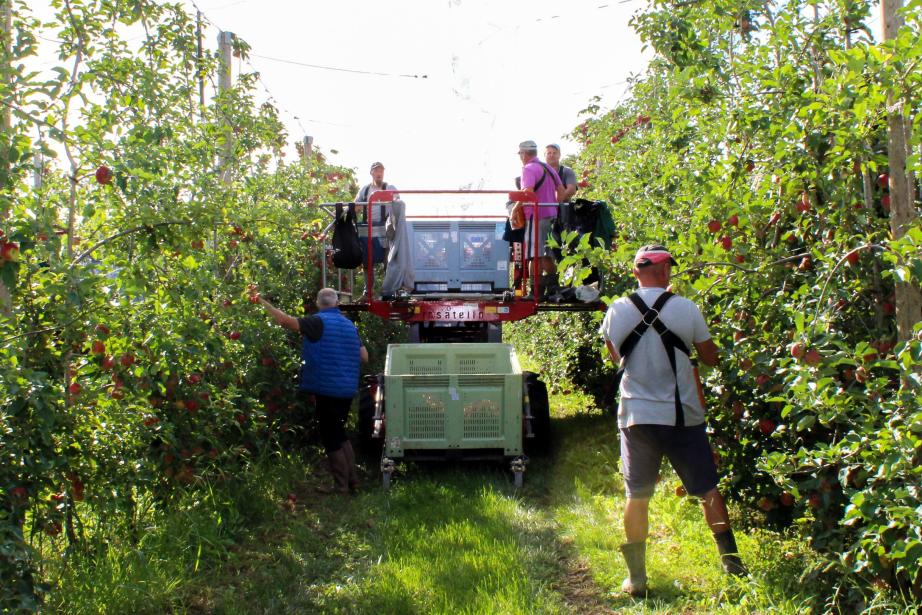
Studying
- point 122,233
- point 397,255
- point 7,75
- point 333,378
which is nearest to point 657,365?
point 122,233

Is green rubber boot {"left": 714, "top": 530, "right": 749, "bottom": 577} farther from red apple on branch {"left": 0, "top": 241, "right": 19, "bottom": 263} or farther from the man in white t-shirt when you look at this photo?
red apple on branch {"left": 0, "top": 241, "right": 19, "bottom": 263}

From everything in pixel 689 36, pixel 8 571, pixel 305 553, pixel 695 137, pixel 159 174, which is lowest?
pixel 305 553

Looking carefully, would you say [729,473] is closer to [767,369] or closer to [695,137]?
[767,369]

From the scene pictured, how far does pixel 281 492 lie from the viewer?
7.26 metres

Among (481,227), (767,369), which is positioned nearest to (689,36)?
(767,369)

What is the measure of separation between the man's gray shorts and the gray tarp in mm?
4873

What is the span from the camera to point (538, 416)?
870 centimetres

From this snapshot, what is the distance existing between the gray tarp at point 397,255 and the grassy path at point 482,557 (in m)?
2.34

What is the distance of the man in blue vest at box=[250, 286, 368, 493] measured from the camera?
25.2 feet

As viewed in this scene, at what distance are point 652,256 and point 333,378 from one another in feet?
12.1

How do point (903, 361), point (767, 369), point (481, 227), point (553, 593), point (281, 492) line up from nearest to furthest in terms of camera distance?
1. point (903, 361)
2. point (767, 369)
3. point (553, 593)
4. point (281, 492)
5. point (481, 227)

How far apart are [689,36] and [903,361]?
2873mm

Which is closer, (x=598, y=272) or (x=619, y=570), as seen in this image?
(x=619, y=570)

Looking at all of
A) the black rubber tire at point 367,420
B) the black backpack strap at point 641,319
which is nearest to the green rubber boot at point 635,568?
the black backpack strap at point 641,319
